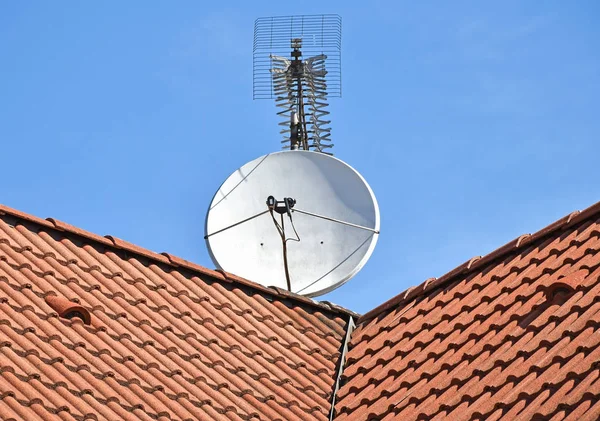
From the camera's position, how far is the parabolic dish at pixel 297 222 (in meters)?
18.6

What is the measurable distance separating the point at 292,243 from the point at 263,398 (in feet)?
16.2

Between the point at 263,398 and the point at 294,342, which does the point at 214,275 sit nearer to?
the point at 294,342

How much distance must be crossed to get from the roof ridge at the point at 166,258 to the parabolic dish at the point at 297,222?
172cm

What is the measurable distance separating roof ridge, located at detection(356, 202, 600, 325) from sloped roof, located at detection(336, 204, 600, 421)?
1 cm

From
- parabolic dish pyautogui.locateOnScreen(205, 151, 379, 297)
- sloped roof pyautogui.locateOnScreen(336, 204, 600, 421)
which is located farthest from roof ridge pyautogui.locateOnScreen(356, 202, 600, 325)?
parabolic dish pyautogui.locateOnScreen(205, 151, 379, 297)

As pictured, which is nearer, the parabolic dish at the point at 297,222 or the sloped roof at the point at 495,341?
the sloped roof at the point at 495,341

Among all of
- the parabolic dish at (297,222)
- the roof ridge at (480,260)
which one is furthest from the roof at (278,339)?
the parabolic dish at (297,222)

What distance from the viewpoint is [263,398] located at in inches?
559

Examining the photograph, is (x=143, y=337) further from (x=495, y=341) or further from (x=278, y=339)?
(x=495, y=341)

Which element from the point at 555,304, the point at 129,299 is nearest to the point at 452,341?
the point at 555,304

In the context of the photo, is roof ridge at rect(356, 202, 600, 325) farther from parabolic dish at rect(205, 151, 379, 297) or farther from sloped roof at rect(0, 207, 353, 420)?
parabolic dish at rect(205, 151, 379, 297)

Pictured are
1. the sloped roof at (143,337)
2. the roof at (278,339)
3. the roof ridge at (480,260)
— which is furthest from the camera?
the roof ridge at (480,260)

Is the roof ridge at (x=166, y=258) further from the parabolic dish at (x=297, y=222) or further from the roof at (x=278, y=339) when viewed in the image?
the parabolic dish at (x=297, y=222)

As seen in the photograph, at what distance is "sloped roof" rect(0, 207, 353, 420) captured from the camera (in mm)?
12805
